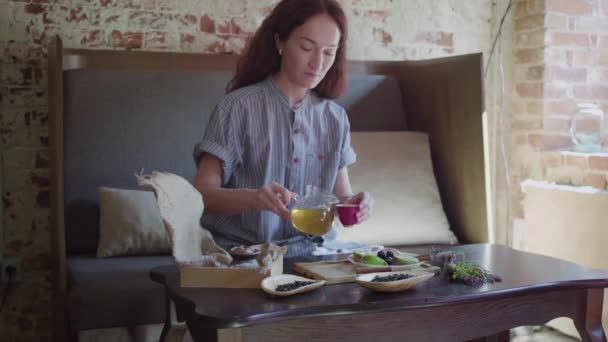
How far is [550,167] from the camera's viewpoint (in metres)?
3.33

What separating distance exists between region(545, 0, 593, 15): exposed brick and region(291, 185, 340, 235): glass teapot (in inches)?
82.9

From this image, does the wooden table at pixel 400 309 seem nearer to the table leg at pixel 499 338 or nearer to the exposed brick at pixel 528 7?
the table leg at pixel 499 338

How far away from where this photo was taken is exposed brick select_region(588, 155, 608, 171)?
3001mm

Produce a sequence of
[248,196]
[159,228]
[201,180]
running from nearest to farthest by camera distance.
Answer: [248,196]
[201,180]
[159,228]

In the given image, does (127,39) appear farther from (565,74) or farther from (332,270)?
(565,74)

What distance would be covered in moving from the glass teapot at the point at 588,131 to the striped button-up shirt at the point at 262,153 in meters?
1.55

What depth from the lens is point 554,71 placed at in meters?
3.36

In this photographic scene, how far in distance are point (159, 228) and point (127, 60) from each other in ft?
2.36

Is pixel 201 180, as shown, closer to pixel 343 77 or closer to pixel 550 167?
pixel 343 77

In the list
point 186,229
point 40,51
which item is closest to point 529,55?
point 40,51

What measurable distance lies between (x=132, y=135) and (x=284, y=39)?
0.88 m

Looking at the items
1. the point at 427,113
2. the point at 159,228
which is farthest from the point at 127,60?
the point at 427,113

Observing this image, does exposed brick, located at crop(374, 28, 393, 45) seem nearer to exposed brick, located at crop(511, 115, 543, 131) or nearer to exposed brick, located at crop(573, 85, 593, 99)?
exposed brick, located at crop(511, 115, 543, 131)

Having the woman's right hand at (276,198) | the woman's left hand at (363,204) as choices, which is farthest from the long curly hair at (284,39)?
the woman's right hand at (276,198)
